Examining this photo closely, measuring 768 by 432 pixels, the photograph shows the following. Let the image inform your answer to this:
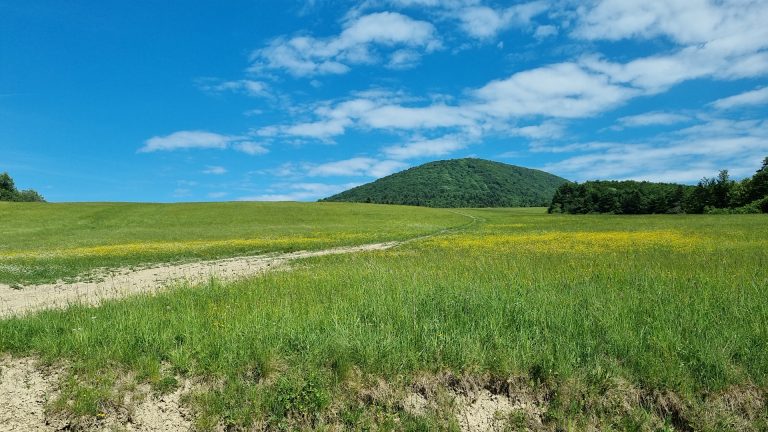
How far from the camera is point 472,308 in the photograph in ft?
28.3

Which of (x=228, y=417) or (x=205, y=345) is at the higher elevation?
(x=205, y=345)

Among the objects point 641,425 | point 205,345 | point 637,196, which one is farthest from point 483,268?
point 637,196

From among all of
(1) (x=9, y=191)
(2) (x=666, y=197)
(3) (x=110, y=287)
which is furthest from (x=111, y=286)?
(1) (x=9, y=191)

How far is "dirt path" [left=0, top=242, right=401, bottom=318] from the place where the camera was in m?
12.4

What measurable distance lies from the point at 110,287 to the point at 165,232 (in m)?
38.7

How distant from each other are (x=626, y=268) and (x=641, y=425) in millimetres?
9029

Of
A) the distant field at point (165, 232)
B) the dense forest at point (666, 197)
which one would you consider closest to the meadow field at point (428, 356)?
the distant field at point (165, 232)

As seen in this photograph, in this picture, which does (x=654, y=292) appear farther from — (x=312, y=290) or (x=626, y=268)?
(x=312, y=290)

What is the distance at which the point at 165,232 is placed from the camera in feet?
168

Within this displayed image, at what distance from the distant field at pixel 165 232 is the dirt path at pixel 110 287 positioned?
8.21 ft

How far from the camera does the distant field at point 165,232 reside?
2548 centimetres

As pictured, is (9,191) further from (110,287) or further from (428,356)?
(428,356)

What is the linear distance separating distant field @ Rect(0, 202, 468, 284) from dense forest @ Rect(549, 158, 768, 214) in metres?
73.7

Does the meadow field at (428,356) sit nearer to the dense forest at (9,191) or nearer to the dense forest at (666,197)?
the dense forest at (666,197)
